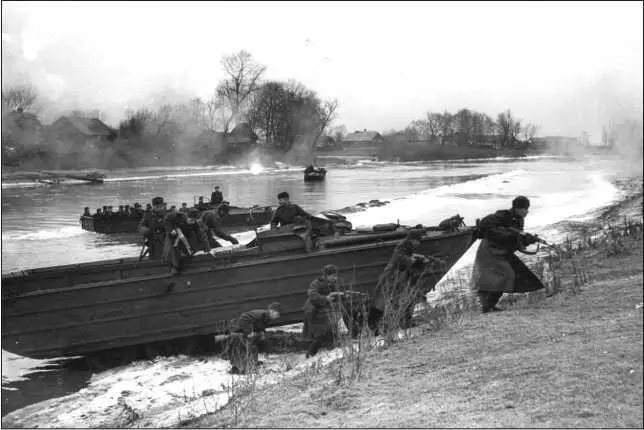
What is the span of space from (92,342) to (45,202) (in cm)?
2527

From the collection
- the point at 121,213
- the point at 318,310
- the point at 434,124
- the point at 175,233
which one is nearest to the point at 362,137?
the point at 434,124

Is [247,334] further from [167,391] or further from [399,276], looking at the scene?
[399,276]

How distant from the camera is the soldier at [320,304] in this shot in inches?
300

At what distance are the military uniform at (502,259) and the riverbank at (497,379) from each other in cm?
31

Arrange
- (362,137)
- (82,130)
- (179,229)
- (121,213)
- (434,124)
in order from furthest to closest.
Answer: (362,137) < (434,124) < (82,130) < (121,213) < (179,229)

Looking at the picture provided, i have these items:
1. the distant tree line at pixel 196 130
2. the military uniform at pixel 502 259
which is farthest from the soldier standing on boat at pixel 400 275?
the distant tree line at pixel 196 130

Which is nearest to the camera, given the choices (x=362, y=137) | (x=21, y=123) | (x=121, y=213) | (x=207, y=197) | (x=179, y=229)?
(x=179, y=229)

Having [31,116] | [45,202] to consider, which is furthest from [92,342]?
[45,202]

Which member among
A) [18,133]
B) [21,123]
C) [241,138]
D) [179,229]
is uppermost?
[21,123]

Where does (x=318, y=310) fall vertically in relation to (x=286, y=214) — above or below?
below

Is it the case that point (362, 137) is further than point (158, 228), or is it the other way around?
point (362, 137)

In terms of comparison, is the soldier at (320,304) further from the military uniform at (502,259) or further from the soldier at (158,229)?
the soldier at (158,229)

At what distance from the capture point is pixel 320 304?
25.1 feet

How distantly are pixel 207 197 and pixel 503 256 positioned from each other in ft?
77.3
